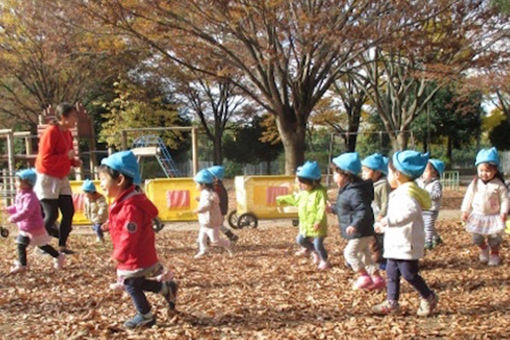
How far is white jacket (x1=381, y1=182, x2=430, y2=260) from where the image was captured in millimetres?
3977

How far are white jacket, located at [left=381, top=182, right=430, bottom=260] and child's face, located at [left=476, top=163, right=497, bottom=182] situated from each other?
2.18 m

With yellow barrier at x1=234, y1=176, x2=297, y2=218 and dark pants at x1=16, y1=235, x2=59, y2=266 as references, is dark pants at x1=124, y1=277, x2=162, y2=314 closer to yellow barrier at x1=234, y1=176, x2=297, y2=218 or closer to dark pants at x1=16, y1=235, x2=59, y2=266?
dark pants at x1=16, y1=235, x2=59, y2=266

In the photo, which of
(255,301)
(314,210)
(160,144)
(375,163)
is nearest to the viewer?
(255,301)

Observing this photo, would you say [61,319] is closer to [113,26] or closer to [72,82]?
[113,26]

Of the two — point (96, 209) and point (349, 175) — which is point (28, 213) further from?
point (349, 175)

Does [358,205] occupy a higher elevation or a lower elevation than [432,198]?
higher

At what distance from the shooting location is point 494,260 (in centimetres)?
596

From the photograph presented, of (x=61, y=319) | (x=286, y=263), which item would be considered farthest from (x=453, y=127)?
(x=61, y=319)

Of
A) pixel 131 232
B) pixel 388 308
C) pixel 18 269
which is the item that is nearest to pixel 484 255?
pixel 388 308

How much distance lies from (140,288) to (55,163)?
2.47m

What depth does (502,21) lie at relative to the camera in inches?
546

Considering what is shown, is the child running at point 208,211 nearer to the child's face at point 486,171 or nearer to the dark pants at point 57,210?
the dark pants at point 57,210

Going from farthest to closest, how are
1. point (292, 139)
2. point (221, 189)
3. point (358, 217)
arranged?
point (292, 139) < point (221, 189) < point (358, 217)

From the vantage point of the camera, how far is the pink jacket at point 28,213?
5.76 metres
